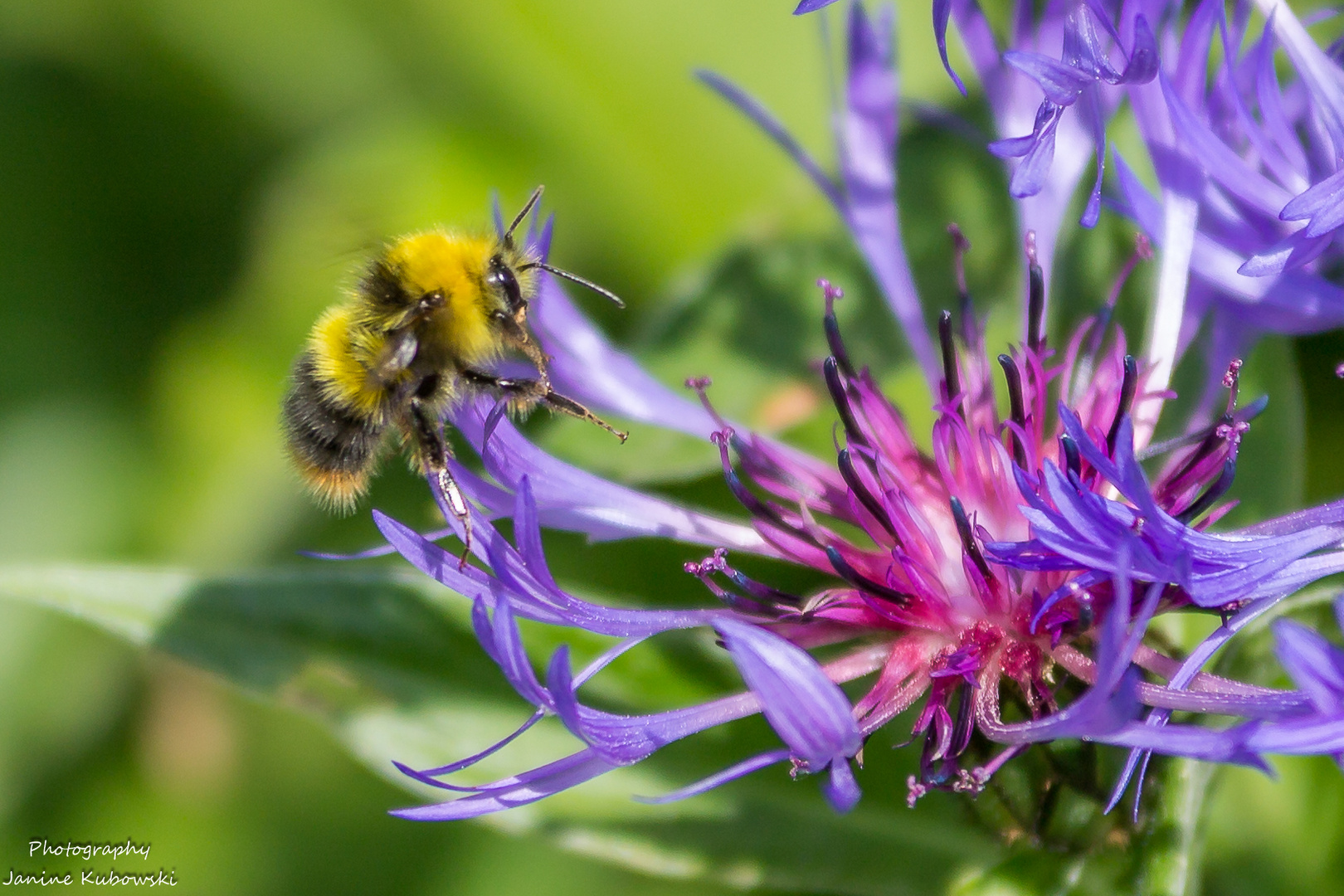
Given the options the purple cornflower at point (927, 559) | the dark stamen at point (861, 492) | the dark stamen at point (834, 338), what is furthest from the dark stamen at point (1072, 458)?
the dark stamen at point (834, 338)

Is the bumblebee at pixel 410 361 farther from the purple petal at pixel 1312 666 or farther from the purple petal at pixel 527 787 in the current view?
the purple petal at pixel 1312 666

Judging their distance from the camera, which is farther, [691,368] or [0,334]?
[0,334]

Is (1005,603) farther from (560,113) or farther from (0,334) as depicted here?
(0,334)

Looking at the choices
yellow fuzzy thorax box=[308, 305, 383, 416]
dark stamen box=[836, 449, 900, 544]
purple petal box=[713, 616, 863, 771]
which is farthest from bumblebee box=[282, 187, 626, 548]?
purple petal box=[713, 616, 863, 771]

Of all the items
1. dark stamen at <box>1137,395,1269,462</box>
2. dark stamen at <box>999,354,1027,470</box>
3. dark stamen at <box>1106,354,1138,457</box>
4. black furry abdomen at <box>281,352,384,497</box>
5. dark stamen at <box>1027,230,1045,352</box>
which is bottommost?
dark stamen at <box>1137,395,1269,462</box>

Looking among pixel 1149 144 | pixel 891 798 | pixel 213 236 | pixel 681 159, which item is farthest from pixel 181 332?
pixel 1149 144

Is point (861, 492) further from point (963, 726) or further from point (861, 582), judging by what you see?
point (963, 726)

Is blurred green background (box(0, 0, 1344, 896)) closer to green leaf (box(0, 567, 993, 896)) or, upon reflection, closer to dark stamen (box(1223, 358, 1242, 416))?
green leaf (box(0, 567, 993, 896))
